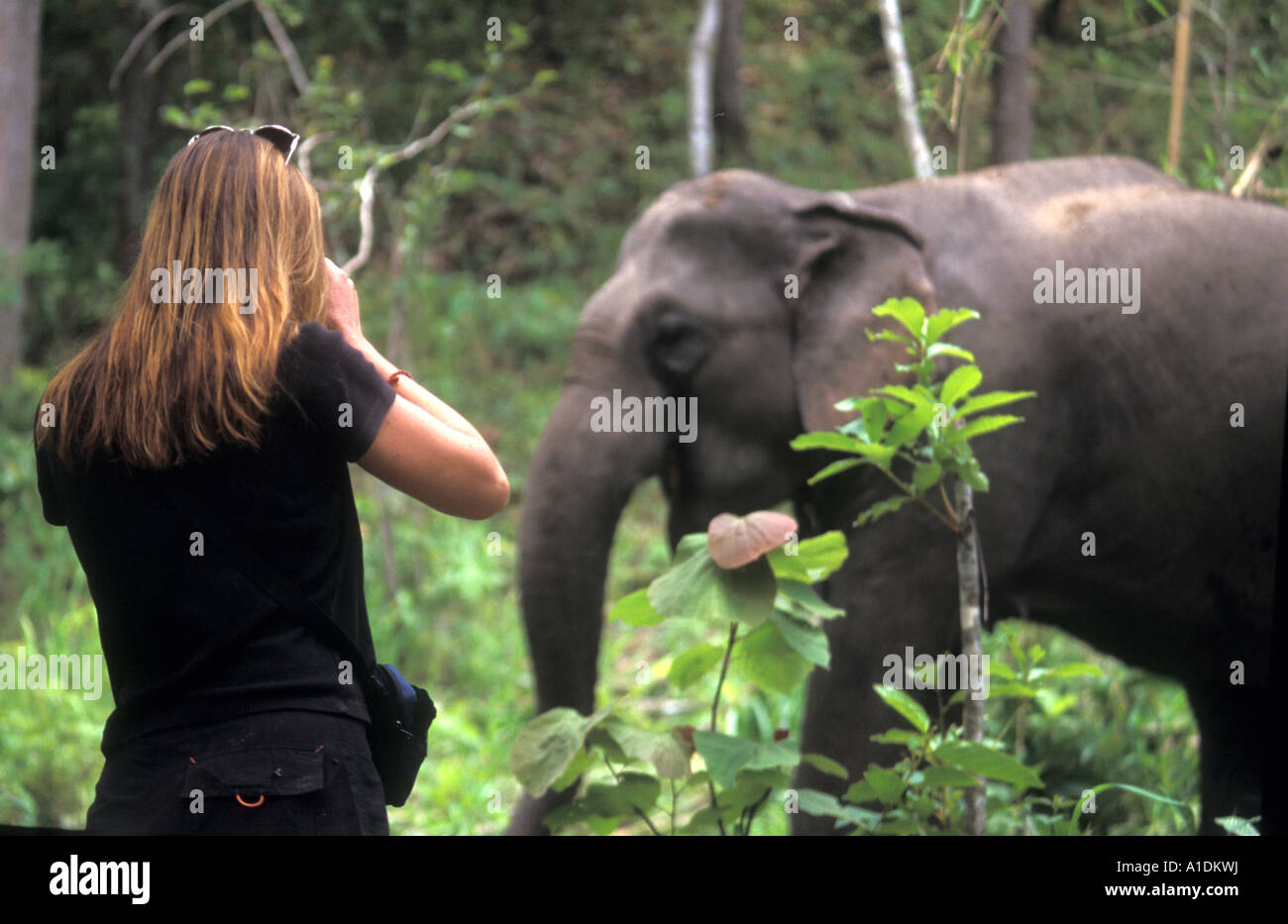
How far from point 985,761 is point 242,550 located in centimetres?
134

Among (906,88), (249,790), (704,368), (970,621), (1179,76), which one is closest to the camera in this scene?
(249,790)

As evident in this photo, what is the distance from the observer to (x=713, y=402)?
379 cm

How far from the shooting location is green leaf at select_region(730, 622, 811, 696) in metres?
2.57

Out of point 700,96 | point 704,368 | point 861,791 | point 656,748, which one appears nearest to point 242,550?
point 656,748

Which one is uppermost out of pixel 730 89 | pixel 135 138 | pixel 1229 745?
pixel 730 89

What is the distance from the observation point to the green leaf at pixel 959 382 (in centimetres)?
241

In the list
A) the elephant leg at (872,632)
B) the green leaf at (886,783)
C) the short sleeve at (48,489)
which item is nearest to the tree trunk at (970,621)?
the green leaf at (886,783)

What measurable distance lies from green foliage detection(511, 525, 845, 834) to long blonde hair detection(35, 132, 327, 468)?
0.86m

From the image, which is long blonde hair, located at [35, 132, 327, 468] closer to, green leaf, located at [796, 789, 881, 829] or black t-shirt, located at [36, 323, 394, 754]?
black t-shirt, located at [36, 323, 394, 754]

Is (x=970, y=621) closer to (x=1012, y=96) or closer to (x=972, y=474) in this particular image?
(x=972, y=474)

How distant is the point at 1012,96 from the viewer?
570 cm
